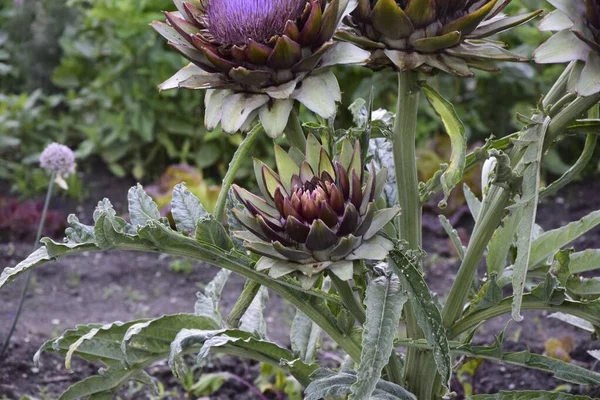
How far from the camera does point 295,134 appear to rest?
4.25ft

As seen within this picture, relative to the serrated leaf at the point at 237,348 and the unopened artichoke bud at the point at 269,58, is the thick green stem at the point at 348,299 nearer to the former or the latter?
the serrated leaf at the point at 237,348

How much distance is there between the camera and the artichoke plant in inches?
44.4

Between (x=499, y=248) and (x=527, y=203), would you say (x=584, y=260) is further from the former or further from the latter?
(x=527, y=203)

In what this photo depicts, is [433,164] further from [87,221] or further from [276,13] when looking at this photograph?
[276,13]

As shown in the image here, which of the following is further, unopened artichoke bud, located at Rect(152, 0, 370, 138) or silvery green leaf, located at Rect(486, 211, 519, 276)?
silvery green leaf, located at Rect(486, 211, 519, 276)

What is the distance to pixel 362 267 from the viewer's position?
1.26m

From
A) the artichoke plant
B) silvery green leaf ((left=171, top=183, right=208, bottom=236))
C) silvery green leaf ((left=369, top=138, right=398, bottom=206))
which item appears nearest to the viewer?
the artichoke plant

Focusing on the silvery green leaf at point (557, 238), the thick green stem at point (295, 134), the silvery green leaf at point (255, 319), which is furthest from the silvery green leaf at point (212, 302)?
the silvery green leaf at point (557, 238)

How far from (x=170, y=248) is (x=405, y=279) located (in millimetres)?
360

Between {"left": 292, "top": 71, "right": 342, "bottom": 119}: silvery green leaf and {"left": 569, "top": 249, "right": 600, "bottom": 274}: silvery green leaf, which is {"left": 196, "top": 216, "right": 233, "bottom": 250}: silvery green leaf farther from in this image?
{"left": 569, "top": 249, "right": 600, "bottom": 274}: silvery green leaf

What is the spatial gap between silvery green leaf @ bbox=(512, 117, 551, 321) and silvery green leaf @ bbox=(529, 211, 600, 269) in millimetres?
239

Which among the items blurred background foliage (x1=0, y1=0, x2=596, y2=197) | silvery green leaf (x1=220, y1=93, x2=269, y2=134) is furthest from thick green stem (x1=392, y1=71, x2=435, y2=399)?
blurred background foliage (x1=0, y1=0, x2=596, y2=197)

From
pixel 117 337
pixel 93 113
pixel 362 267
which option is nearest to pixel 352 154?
pixel 362 267

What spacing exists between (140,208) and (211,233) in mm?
182
